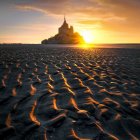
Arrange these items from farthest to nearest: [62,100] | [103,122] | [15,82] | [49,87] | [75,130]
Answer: [15,82] < [49,87] < [62,100] < [103,122] < [75,130]

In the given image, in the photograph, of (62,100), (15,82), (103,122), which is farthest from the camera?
(15,82)

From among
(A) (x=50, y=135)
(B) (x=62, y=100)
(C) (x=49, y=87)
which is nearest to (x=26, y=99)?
(B) (x=62, y=100)

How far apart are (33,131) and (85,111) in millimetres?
1506

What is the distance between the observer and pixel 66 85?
7.47m

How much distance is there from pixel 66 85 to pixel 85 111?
→ 281 centimetres

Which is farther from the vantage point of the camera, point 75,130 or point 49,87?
point 49,87

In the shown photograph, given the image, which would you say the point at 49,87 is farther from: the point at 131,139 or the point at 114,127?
the point at 131,139

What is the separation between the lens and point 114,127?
4016 millimetres

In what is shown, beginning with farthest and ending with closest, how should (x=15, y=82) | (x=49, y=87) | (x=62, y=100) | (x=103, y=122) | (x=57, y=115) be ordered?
(x=15, y=82) → (x=49, y=87) → (x=62, y=100) → (x=57, y=115) → (x=103, y=122)

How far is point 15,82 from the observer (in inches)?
311

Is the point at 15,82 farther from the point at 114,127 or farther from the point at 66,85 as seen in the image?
the point at 114,127

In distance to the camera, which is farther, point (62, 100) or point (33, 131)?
point (62, 100)

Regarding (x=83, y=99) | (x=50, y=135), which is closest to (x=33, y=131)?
(x=50, y=135)

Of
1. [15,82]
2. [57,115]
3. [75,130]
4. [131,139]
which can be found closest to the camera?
[131,139]
